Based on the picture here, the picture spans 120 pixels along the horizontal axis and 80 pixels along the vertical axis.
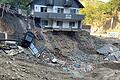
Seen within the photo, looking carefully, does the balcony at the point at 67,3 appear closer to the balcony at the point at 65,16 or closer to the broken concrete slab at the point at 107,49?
the balcony at the point at 65,16

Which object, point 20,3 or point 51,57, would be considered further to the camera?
point 20,3

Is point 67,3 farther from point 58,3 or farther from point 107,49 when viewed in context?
point 107,49

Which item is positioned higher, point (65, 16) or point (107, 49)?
point (65, 16)

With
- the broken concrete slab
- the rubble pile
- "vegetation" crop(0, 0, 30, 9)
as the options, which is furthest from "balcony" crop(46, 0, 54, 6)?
the broken concrete slab

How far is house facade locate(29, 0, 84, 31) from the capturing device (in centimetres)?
5294

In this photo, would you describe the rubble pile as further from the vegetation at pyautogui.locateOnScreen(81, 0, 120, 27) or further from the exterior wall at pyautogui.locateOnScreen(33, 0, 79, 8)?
the vegetation at pyautogui.locateOnScreen(81, 0, 120, 27)

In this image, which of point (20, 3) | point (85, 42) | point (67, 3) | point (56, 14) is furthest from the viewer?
point (20, 3)

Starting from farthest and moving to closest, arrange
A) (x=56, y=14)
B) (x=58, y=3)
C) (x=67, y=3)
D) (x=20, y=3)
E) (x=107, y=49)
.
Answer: (x=20, y=3) → (x=67, y=3) → (x=58, y=3) → (x=56, y=14) → (x=107, y=49)

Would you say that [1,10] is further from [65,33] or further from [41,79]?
[41,79]

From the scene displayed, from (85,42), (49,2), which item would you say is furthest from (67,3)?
(85,42)

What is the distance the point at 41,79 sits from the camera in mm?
30172

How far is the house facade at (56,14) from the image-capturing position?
52938 mm

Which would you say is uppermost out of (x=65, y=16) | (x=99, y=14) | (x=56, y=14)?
(x=56, y=14)

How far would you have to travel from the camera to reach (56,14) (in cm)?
5331
